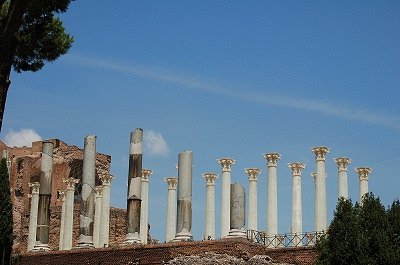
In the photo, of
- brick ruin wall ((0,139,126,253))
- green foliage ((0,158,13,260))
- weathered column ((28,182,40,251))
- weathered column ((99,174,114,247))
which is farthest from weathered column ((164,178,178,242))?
green foliage ((0,158,13,260))

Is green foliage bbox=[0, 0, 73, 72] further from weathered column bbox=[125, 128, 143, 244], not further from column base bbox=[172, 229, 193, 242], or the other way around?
column base bbox=[172, 229, 193, 242]

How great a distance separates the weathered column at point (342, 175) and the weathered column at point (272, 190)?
97.6 inches

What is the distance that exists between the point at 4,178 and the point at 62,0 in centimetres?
554

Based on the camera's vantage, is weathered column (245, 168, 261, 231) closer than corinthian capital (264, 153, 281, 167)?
No

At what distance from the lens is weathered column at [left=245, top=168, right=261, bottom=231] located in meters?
32.9

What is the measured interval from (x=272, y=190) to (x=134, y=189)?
6794 mm

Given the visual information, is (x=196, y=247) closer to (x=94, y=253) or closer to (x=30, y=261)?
(x=94, y=253)

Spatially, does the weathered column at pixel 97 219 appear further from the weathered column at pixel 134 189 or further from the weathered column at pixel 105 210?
the weathered column at pixel 134 189

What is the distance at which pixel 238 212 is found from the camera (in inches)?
993

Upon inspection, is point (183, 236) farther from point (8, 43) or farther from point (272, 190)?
point (8, 43)

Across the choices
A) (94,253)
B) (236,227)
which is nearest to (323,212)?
(236,227)

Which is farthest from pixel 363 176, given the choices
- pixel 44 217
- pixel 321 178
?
pixel 44 217

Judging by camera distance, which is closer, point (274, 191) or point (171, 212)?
point (274, 191)

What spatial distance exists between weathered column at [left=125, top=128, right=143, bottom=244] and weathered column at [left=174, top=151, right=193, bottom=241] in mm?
1477
